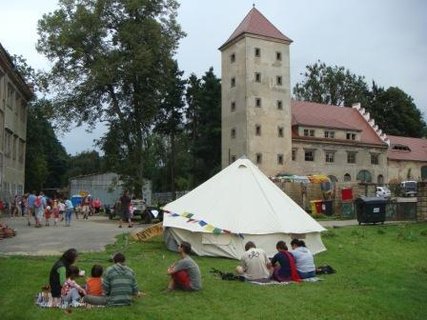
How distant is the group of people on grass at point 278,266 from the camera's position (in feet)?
43.3

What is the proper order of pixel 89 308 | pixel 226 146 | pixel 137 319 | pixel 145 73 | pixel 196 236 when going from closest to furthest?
1. pixel 137 319
2. pixel 89 308
3. pixel 196 236
4. pixel 145 73
5. pixel 226 146

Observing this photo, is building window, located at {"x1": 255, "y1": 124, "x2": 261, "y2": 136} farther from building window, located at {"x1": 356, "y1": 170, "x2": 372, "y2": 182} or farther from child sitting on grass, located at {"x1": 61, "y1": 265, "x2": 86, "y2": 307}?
child sitting on grass, located at {"x1": 61, "y1": 265, "x2": 86, "y2": 307}

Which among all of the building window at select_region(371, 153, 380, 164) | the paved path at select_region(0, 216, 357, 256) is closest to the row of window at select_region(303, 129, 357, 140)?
the building window at select_region(371, 153, 380, 164)

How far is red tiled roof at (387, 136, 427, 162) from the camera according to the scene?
72.1m

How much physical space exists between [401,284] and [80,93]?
3607 cm

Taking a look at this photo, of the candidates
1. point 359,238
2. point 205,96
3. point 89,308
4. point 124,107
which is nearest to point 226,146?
point 205,96

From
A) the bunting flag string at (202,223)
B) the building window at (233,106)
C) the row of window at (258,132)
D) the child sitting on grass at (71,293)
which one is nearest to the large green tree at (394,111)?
the row of window at (258,132)

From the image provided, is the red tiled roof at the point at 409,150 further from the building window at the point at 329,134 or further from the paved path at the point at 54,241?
the paved path at the point at 54,241

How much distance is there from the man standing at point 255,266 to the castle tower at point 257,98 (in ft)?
152

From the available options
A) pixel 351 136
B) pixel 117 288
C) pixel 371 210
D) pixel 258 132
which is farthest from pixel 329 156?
pixel 117 288

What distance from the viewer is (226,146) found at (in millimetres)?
62469

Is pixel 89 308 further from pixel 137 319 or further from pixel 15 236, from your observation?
pixel 15 236

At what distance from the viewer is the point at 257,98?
6147 centimetres

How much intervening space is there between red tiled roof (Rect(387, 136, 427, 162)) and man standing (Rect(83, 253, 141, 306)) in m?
65.1
